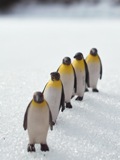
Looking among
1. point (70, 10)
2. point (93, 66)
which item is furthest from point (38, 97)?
point (70, 10)

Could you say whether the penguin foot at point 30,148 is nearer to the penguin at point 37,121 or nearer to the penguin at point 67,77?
the penguin at point 37,121

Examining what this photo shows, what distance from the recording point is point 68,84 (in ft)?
12.7

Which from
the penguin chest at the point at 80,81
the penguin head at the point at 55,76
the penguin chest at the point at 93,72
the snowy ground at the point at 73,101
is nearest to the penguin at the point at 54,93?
the penguin head at the point at 55,76

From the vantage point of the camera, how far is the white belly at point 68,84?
3850mm

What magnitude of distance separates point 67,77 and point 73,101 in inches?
14.8

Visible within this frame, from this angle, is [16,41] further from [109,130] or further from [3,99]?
[109,130]

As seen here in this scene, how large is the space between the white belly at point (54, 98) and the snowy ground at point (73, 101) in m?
0.13

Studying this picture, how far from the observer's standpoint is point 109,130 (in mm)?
3410

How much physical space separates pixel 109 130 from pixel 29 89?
4.84ft

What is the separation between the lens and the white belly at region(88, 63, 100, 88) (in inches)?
174

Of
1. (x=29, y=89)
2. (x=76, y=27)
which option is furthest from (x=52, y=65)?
(x=76, y=27)

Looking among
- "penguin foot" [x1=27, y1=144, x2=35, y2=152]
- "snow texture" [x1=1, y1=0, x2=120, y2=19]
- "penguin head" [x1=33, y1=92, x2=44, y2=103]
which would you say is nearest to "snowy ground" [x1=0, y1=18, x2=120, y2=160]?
"penguin foot" [x1=27, y1=144, x2=35, y2=152]

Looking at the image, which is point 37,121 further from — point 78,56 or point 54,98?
point 78,56

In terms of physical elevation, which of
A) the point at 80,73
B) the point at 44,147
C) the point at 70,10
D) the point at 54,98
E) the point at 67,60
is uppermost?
the point at 70,10
